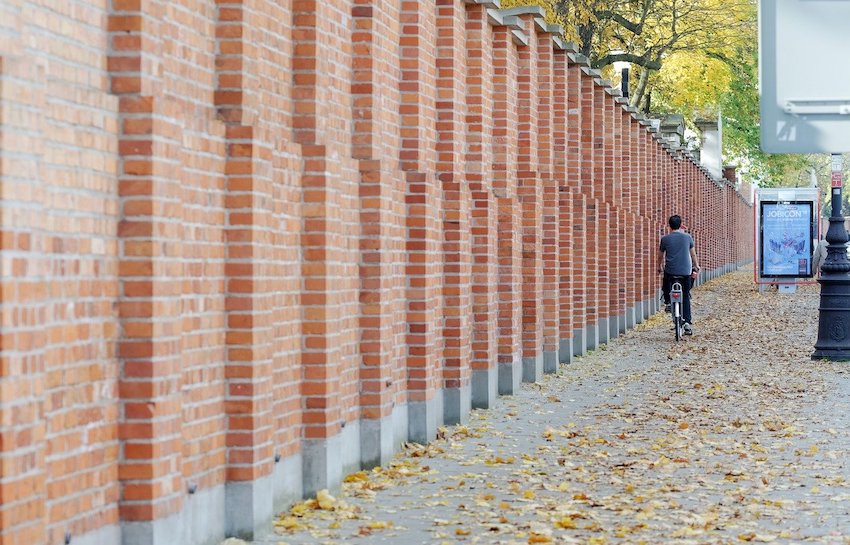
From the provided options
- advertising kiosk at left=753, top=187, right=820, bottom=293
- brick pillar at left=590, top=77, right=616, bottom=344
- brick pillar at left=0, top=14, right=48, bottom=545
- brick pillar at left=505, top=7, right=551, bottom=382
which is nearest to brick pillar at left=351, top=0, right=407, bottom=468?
brick pillar at left=0, top=14, right=48, bottom=545

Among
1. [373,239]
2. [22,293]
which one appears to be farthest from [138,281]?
[373,239]

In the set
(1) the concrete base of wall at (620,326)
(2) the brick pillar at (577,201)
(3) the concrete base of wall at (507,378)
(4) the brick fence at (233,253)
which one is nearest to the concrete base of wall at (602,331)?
(1) the concrete base of wall at (620,326)

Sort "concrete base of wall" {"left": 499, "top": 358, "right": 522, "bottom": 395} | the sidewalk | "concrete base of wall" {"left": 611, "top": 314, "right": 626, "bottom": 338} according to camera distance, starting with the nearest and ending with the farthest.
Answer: the sidewalk, "concrete base of wall" {"left": 499, "top": 358, "right": 522, "bottom": 395}, "concrete base of wall" {"left": 611, "top": 314, "right": 626, "bottom": 338}

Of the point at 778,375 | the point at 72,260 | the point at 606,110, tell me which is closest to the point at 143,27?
the point at 72,260

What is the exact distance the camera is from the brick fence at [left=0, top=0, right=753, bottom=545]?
6.32m

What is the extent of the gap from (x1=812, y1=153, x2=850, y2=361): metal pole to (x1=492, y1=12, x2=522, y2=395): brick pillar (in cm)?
487

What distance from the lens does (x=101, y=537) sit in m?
6.86

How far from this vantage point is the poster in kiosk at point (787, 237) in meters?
41.5

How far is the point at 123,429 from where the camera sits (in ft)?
23.3

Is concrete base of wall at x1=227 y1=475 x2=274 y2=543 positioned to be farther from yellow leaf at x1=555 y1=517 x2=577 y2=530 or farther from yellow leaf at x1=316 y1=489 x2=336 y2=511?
yellow leaf at x1=555 y1=517 x2=577 y2=530

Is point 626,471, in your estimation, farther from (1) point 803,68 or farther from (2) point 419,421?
(1) point 803,68

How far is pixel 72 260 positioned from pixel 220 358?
2056 mm

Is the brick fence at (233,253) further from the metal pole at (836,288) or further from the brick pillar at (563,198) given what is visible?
the metal pole at (836,288)

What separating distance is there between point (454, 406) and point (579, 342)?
9.14m
